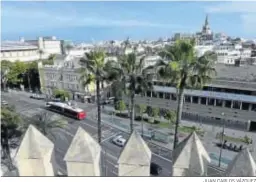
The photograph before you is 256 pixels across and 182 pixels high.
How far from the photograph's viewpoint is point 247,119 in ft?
110

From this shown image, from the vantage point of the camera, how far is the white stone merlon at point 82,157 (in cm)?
977

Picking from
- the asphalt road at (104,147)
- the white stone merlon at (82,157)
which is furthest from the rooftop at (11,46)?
the white stone merlon at (82,157)

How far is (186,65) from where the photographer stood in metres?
15.6

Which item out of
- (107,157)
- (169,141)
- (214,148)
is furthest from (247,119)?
(107,157)

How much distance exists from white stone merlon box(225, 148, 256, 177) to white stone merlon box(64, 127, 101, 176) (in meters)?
4.37

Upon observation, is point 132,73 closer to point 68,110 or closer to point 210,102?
point 210,102

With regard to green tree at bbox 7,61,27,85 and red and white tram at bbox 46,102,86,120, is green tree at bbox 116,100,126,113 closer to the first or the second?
red and white tram at bbox 46,102,86,120

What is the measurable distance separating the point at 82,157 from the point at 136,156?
177 centimetres

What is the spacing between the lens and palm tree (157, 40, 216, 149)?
1543 cm

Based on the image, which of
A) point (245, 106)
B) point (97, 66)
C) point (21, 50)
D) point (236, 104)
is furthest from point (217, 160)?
point (21, 50)

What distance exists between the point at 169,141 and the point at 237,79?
11.1 meters

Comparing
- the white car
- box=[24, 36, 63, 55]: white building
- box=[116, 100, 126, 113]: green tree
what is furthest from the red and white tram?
box=[24, 36, 63, 55]: white building

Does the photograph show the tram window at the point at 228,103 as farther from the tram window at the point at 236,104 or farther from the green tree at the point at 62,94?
the green tree at the point at 62,94

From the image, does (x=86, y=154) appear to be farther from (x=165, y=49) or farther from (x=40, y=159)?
(x=165, y=49)
